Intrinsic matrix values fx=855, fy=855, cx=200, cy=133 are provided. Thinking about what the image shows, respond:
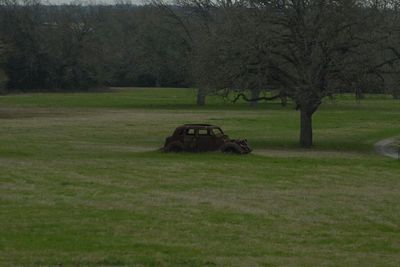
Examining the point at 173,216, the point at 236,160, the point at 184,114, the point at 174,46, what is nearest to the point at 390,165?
the point at 236,160

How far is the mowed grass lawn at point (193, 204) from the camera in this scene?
436 inches

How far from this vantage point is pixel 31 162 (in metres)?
26.1

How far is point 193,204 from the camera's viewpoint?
16453 mm

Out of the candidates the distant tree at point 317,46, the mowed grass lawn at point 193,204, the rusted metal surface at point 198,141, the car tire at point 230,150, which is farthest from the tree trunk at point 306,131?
the car tire at point 230,150

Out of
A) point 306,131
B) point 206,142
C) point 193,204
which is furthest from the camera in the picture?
point 306,131

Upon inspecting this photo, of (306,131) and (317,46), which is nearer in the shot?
(317,46)

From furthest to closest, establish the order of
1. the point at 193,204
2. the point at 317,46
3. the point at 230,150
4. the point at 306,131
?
the point at 306,131, the point at 317,46, the point at 230,150, the point at 193,204

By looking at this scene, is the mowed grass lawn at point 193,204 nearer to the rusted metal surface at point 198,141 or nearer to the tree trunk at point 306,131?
the tree trunk at point 306,131

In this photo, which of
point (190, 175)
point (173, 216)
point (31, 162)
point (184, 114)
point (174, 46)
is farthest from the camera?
point (174, 46)

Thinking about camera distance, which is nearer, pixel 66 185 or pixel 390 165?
pixel 66 185

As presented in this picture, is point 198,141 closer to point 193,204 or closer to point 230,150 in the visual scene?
point 230,150

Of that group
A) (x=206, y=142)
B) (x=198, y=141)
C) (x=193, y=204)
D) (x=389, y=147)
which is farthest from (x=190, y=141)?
(x=193, y=204)

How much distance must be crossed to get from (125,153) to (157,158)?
2.95 m

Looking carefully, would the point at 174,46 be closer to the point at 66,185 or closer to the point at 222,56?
the point at 222,56
